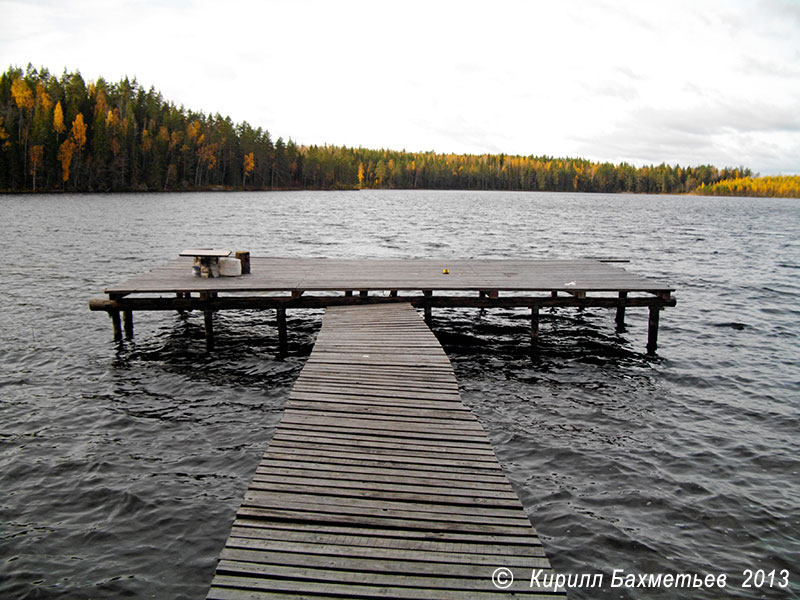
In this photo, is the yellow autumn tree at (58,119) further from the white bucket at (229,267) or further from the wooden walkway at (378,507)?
the wooden walkway at (378,507)

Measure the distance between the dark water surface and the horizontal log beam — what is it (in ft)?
4.79

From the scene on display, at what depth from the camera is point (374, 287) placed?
16.3 meters

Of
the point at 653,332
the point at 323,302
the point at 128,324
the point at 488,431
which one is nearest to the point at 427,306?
the point at 323,302

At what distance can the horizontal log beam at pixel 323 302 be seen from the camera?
15930 millimetres

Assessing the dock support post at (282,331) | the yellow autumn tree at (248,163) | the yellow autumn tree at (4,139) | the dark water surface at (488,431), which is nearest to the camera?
the dark water surface at (488,431)

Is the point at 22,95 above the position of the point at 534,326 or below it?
above

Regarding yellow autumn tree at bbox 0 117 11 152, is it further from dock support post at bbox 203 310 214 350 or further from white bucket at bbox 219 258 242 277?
dock support post at bbox 203 310 214 350

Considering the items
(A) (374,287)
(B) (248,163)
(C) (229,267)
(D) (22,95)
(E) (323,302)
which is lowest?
(E) (323,302)

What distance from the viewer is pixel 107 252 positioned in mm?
35594

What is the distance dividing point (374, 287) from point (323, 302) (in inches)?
60.2

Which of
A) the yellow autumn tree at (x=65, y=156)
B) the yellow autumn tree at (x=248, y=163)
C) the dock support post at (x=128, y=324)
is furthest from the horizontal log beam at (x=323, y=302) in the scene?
the yellow autumn tree at (x=248, y=163)

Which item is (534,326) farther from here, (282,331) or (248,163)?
(248,163)

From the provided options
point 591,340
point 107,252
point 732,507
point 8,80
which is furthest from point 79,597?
point 8,80

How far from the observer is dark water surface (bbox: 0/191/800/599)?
→ 324 inches
